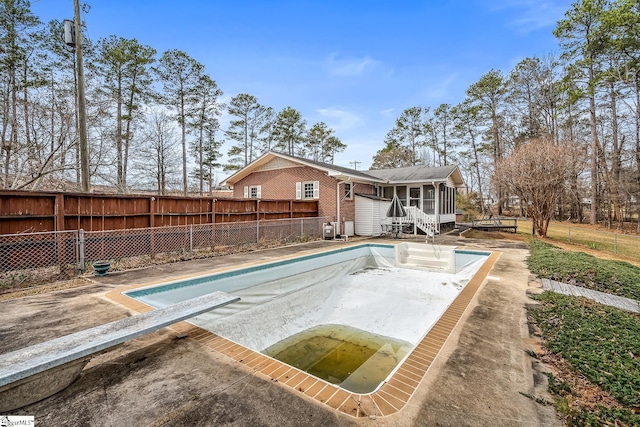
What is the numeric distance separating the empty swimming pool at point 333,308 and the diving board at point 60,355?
126 cm

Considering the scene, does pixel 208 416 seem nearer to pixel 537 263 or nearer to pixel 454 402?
pixel 454 402

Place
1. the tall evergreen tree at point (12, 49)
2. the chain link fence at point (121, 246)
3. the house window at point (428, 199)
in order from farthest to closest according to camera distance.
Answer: the house window at point (428, 199), the tall evergreen tree at point (12, 49), the chain link fence at point (121, 246)

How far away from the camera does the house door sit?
1708 centimetres

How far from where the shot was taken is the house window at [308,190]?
603 inches

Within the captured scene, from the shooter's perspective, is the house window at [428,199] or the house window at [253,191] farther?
the house window at [253,191]

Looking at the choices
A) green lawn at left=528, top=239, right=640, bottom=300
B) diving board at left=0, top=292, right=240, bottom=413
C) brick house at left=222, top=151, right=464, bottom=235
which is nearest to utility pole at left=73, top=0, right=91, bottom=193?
diving board at left=0, top=292, right=240, bottom=413

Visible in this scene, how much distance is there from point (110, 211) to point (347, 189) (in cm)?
1056

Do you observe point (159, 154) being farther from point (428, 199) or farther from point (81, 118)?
point (428, 199)

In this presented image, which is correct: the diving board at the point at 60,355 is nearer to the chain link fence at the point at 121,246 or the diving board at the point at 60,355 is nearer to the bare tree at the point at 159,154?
the chain link fence at the point at 121,246

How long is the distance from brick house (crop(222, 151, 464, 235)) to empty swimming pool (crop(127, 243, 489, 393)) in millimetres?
5025

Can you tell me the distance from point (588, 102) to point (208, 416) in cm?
3041

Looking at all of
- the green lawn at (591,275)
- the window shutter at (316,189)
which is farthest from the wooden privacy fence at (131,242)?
the green lawn at (591,275)

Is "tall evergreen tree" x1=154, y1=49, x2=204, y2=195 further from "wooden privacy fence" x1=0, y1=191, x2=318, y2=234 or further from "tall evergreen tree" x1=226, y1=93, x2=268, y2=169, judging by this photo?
"wooden privacy fence" x1=0, y1=191, x2=318, y2=234

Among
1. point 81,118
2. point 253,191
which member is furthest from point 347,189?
point 81,118
